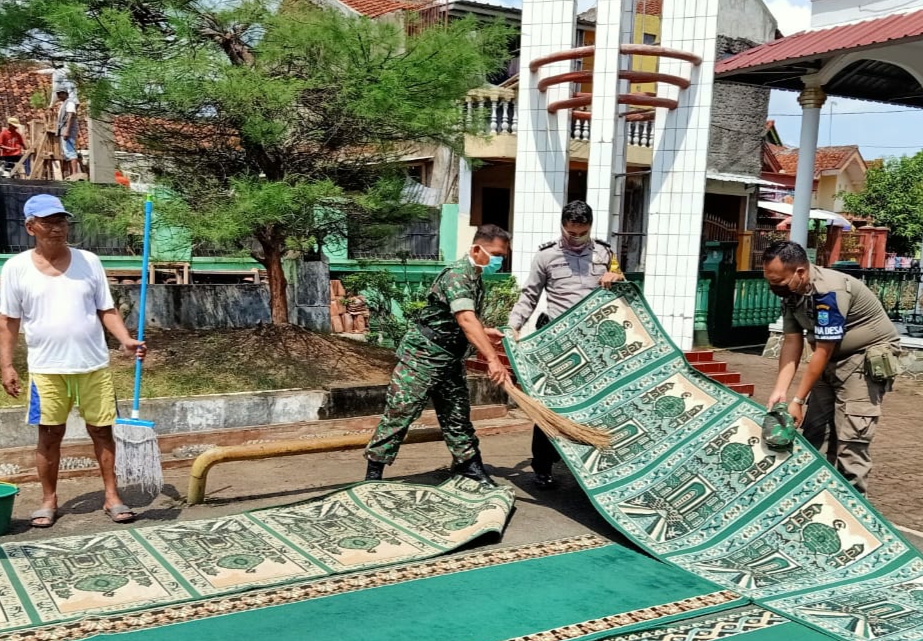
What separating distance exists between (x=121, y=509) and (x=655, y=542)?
295cm

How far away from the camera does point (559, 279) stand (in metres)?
5.53

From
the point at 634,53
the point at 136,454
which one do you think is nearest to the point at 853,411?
the point at 136,454

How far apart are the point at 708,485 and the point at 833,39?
786 centimetres

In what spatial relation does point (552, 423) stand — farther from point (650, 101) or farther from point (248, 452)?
point (650, 101)

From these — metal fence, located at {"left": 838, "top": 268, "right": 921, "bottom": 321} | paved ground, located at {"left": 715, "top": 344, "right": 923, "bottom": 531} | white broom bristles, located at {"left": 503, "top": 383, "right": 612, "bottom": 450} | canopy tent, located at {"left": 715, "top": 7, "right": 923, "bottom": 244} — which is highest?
canopy tent, located at {"left": 715, "top": 7, "right": 923, "bottom": 244}

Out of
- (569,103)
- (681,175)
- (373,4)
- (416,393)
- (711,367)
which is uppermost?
(373,4)

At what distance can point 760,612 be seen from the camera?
11.6 feet

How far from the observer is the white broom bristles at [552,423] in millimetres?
4738

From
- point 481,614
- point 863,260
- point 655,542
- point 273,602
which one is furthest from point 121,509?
point 863,260

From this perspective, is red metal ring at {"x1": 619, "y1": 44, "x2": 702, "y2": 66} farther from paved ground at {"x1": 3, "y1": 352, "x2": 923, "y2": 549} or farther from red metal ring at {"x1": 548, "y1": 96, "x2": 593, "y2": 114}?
paved ground at {"x1": 3, "y1": 352, "x2": 923, "y2": 549}

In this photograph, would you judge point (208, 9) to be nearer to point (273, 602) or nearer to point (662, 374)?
point (662, 374)

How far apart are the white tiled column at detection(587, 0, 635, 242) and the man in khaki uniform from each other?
3.97 meters

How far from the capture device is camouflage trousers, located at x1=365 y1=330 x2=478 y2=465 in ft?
16.1

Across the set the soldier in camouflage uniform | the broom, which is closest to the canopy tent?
the soldier in camouflage uniform
